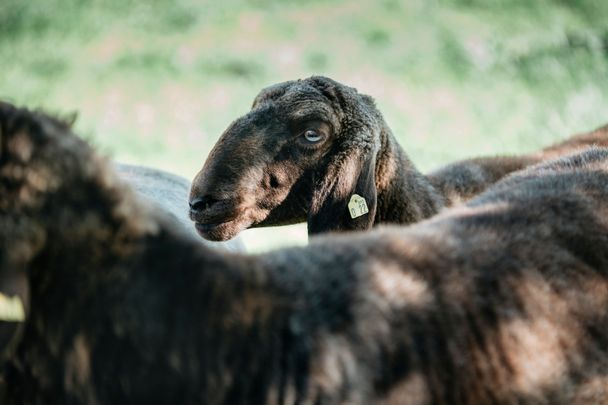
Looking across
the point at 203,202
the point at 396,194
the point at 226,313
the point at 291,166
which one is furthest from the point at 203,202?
the point at 226,313

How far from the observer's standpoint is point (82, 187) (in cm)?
162

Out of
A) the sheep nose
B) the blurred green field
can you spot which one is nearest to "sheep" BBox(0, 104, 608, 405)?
the sheep nose

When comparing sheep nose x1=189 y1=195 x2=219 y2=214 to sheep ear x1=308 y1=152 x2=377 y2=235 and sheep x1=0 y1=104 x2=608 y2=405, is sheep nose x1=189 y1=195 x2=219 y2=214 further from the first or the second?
sheep x1=0 y1=104 x2=608 y2=405

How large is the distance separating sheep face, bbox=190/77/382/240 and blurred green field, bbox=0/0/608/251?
5210mm

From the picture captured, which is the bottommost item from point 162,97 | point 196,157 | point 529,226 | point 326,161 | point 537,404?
point 537,404

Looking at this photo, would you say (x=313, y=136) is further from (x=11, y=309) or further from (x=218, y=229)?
(x=11, y=309)

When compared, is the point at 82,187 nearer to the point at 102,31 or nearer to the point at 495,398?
the point at 495,398

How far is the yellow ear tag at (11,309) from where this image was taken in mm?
1502

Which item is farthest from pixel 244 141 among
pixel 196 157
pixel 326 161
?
pixel 196 157

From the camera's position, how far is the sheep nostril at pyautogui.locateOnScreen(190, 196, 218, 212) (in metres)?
4.03

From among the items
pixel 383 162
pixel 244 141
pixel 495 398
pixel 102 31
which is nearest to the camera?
pixel 495 398

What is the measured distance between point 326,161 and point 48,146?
2.75 metres

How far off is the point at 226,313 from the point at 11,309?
1.52 feet

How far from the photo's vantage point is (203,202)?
13.3 feet
